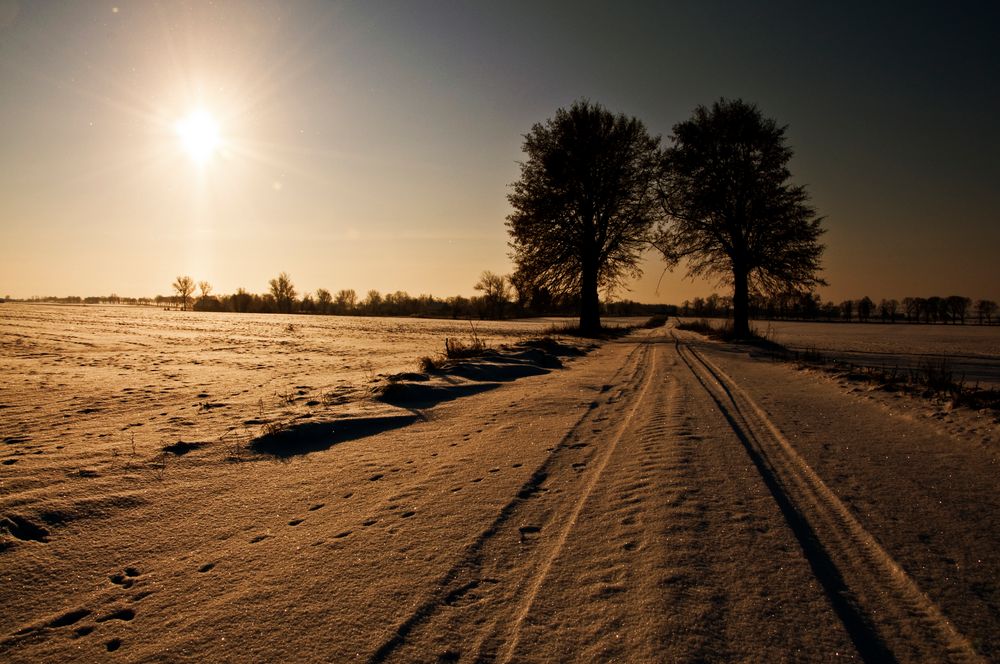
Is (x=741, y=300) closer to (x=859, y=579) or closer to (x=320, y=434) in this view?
(x=320, y=434)

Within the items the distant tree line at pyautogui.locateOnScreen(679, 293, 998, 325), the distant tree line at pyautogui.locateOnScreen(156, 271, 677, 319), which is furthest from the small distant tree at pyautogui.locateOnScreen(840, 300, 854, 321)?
the distant tree line at pyautogui.locateOnScreen(156, 271, 677, 319)

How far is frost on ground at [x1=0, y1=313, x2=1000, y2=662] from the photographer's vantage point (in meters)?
2.11

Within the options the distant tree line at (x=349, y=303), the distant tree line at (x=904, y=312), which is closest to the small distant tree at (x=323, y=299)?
the distant tree line at (x=349, y=303)

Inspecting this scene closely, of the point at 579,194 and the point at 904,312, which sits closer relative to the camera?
the point at 579,194

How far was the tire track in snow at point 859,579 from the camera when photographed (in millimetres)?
1988

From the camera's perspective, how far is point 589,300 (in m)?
23.9

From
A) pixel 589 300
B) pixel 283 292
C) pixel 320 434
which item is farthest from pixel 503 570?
pixel 283 292

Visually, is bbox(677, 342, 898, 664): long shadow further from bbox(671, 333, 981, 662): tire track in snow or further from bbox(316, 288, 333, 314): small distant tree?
bbox(316, 288, 333, 314): small distant tree

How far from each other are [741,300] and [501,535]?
21.9m

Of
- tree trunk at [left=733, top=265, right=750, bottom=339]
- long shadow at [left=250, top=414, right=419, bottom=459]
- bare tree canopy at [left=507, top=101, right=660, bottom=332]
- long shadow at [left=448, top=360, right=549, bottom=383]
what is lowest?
long shadow at [left=250, top=414, right=419, bottom=459]

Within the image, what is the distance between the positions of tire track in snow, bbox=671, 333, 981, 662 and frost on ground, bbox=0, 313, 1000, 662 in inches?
0.6

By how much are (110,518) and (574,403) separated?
219 inches

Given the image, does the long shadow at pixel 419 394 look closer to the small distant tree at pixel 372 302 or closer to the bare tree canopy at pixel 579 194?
the bare tree canopy at pixel 579 194

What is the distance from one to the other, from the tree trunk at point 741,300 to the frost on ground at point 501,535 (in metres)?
16.2
